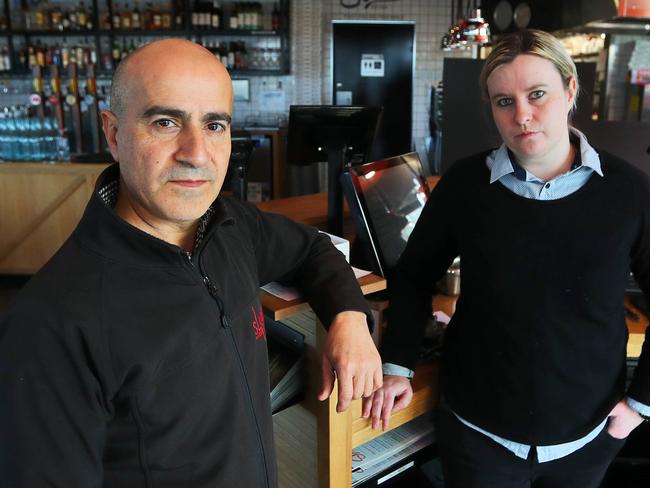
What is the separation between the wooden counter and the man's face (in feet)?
12.1

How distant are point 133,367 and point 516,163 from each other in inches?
35.5

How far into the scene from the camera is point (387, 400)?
134 cm

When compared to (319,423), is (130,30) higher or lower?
higher

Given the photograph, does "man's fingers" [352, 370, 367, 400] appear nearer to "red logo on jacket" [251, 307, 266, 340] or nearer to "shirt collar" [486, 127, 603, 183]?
"red logo on jacket" [251, 307, 266, 340]

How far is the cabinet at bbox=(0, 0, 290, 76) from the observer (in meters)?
6.46

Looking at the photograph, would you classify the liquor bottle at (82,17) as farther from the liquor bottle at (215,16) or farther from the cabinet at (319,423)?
the cabinet at (319,423)

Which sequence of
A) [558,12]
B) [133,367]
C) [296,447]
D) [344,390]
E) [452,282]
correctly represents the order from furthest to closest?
[558,12] < [452,282] < [296,447] < [344,390] < [133,367]

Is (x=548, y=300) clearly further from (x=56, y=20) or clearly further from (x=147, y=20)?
(x=56, y=20)

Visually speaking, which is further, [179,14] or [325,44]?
[325,44]

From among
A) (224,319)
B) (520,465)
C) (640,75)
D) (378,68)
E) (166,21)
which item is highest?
(166,21)

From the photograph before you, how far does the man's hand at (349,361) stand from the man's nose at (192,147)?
16.0 inches

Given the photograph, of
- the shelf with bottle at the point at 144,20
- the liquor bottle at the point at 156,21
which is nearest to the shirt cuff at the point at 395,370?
the shelf with bottle at the point at 144,20

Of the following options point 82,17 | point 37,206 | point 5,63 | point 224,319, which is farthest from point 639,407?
point 5,63

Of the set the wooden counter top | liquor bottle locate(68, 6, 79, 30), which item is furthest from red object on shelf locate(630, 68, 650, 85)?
liquor bottle locate(68, 6, 79, 30)
